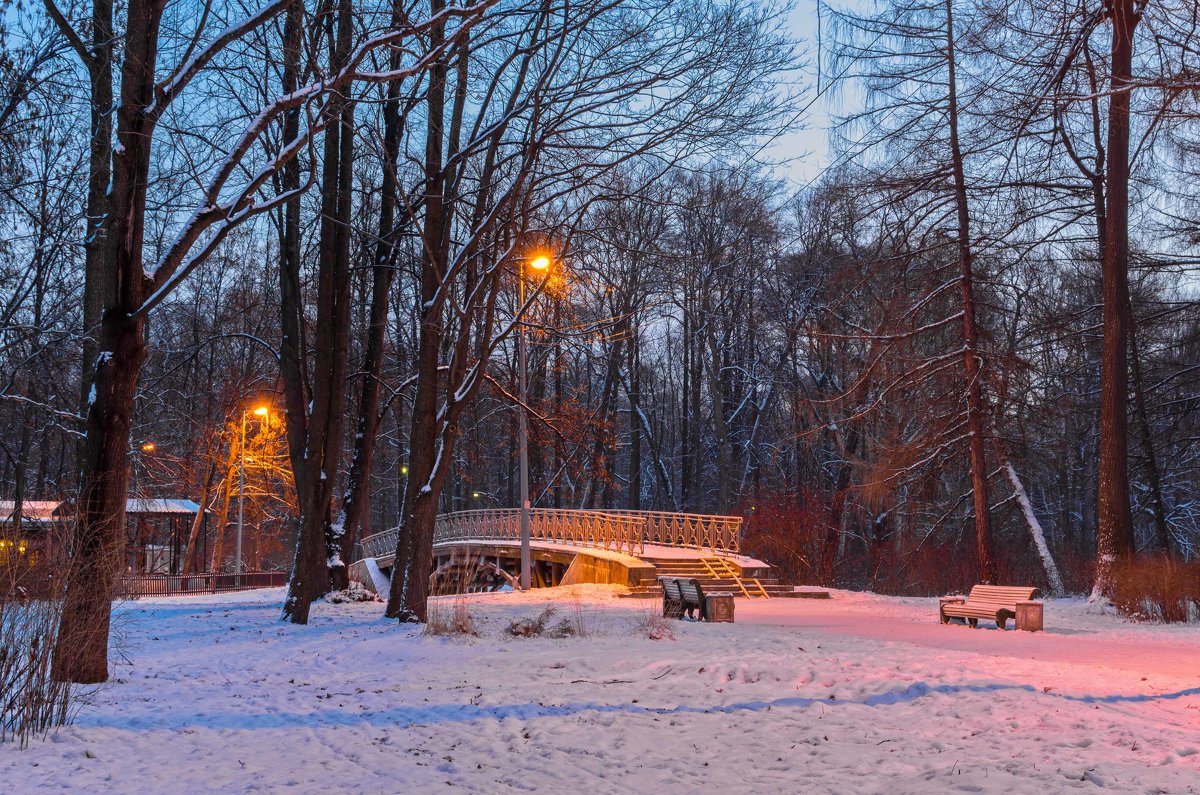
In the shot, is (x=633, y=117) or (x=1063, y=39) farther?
(x=633, y=117)

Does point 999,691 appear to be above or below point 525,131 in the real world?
below

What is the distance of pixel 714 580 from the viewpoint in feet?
72.8

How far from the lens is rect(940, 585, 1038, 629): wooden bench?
1523 cm

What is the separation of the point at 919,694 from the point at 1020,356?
54.6ft

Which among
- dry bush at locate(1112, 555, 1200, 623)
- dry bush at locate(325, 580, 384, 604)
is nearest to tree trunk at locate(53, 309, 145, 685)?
dry bush at locate(325, 580, 384, 604)

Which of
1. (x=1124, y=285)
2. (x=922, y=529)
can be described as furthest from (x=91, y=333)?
(x=922, y=529)

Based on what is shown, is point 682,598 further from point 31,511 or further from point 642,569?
point 31,511

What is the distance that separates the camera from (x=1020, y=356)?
73.7 ft

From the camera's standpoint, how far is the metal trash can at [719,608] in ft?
50.0

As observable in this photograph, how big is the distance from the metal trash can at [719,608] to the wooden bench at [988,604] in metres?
3.91

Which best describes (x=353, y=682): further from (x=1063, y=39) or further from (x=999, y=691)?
(x=1063, y=39)

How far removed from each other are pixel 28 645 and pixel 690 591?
1087 centimetres

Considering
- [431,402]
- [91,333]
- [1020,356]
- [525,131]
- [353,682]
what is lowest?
[353,682]

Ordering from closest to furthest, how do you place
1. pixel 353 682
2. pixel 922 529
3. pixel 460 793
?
pixel 460 793 < pixel 353 682 < pixel 922 529
